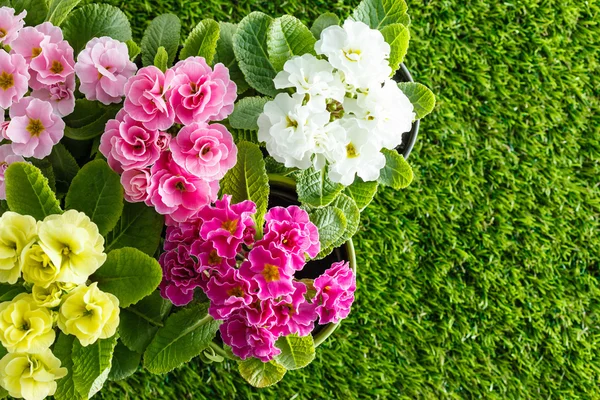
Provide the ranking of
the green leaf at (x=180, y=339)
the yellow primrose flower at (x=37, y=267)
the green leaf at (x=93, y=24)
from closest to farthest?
the yellow primrose flower at (x=37, y=267) → the green leaf at (x=180, y=339) → the green leaf at (x=93, y=24)

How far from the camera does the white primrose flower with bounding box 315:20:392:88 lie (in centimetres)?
98

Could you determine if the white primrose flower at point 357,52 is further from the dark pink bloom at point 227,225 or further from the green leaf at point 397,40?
the dark pink bloom at point 227,225

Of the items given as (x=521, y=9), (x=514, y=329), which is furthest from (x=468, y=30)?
(x=514, y=329)

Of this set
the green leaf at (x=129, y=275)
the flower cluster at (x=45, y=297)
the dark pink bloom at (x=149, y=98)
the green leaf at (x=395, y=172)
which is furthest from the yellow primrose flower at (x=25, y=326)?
the green leaf at (x=395, y=172)

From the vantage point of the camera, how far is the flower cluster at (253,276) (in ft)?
3.06

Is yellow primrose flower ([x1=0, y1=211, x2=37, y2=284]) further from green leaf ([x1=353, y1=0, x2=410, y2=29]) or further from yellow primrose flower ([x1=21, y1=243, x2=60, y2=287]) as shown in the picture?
green leaf ([x1=353, y1=0, x2=410, y2=29])

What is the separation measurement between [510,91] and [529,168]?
26 cm

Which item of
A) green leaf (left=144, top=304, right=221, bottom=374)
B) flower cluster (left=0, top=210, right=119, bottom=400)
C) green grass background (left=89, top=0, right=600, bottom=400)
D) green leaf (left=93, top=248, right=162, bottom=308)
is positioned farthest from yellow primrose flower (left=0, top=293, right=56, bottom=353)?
green grass background (left=89, top=0, right=600, bottom=400)

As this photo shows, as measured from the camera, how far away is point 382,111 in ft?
3.23

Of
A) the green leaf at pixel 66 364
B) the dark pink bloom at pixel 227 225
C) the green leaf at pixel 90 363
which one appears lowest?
the green leaf at pixel 66 364

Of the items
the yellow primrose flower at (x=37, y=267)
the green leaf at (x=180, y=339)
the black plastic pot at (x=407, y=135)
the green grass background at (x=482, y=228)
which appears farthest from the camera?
the green grass background at (x=482, y=228)

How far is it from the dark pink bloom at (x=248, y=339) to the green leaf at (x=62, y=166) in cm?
42

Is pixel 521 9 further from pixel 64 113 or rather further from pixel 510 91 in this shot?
pixel 64 113

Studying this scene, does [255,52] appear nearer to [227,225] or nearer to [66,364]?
[227,225]
